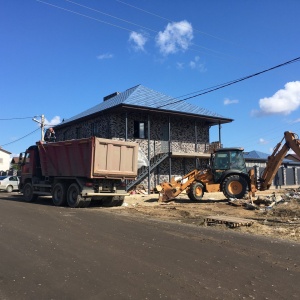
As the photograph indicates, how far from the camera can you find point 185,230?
→ 10.5 metres

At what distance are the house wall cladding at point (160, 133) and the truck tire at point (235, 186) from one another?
34.5 ft

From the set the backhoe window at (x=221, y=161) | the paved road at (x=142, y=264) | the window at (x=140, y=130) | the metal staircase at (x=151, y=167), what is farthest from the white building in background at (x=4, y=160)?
the paved road at (x=142, y=264)

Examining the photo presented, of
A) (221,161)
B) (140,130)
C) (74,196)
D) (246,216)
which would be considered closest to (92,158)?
(74,196)

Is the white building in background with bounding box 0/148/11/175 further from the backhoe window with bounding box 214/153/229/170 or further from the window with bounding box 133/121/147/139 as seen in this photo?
the backhoe window with bounding box 214/153/229/170

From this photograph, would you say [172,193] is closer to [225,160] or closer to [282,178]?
[225,160]

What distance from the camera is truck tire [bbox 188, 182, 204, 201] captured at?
1925 cm

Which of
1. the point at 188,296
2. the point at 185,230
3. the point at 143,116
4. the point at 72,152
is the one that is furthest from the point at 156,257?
the point at 143,116

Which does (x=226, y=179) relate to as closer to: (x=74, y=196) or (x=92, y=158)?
(x=92, y=158)

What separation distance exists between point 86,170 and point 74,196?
5.22ft

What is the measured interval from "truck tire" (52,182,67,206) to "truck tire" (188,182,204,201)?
6578mm

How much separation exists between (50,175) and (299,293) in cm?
1574

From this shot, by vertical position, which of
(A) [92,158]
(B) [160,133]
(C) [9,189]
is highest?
(B) [160,133]

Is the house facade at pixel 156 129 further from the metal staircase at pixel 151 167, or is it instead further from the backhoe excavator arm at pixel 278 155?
the backhoe excavator arm at pixel 278 155

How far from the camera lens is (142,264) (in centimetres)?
639
